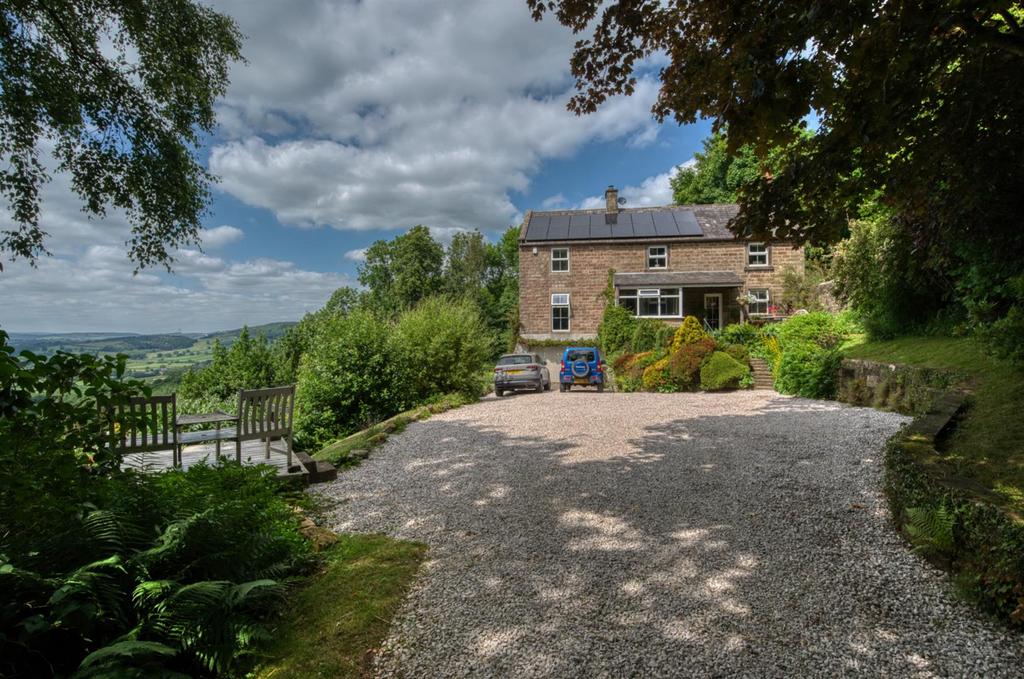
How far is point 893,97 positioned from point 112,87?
919cm

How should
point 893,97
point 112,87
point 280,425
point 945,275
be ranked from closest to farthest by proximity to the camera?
point 893,97
point 280,425
point 112,87
point 945,275

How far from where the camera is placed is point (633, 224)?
30.3 metres

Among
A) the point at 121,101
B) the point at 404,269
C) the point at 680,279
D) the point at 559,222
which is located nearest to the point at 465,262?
the point at 404,269

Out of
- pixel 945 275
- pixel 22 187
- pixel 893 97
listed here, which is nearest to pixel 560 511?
pixel 893 97

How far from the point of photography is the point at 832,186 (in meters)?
4.86

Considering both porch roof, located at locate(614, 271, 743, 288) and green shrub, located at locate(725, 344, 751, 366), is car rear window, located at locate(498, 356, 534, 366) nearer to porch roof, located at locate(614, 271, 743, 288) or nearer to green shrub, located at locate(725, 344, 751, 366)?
green shrub, located at locate(725, 344, 751, 366)

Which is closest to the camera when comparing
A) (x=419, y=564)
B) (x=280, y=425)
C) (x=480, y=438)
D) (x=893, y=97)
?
(x=419, y=564)

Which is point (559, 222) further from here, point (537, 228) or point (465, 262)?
point (465, 262)

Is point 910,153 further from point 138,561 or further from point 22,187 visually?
point 22,187

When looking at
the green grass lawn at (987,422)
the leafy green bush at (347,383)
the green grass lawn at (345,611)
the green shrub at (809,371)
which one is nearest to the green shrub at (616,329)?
the green shrub at (809,371)

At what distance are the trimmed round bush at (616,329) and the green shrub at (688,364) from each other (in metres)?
8.47

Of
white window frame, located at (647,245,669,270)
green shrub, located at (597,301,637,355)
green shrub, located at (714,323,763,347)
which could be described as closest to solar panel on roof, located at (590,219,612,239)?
white window frame, located at (647,245,669,270)

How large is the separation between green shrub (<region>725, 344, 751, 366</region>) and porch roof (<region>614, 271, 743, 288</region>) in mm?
10556

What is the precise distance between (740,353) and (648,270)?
13.1 meters
